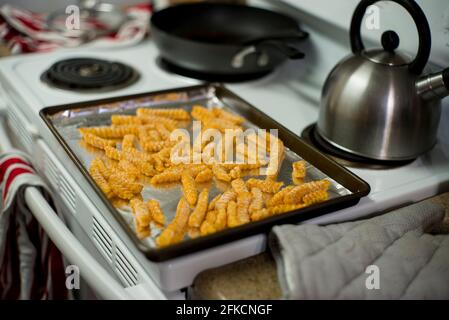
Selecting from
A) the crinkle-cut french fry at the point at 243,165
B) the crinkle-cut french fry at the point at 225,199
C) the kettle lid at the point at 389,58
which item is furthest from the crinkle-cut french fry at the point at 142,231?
the kettle lid at the point at 389,58

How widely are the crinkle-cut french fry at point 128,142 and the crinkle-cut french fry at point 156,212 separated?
0.18 m

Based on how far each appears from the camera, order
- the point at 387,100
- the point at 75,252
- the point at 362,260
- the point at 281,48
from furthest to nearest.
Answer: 1. the point at 281,48
2. the point at 387,100
3. the point at 75,252
4. the point at 362,260

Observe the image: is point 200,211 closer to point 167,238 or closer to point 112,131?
point 167,238

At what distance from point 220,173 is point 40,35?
0.90 metres

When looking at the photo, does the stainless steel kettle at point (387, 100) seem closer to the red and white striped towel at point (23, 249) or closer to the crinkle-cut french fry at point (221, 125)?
the crinkle-cut french fry at point (221, 125)

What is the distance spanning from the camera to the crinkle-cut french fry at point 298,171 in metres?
0.94

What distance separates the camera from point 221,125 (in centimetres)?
108

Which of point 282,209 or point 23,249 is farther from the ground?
point 282,209

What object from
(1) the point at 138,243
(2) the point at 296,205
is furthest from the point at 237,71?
(1) the point at 138,243

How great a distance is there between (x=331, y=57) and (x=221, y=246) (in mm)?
675

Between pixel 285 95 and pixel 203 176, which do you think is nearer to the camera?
pixel 203 176

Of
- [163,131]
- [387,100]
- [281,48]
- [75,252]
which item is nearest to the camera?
[75,252]

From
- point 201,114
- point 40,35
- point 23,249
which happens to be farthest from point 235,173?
point 40,35

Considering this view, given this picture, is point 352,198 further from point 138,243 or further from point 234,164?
point 138,243
